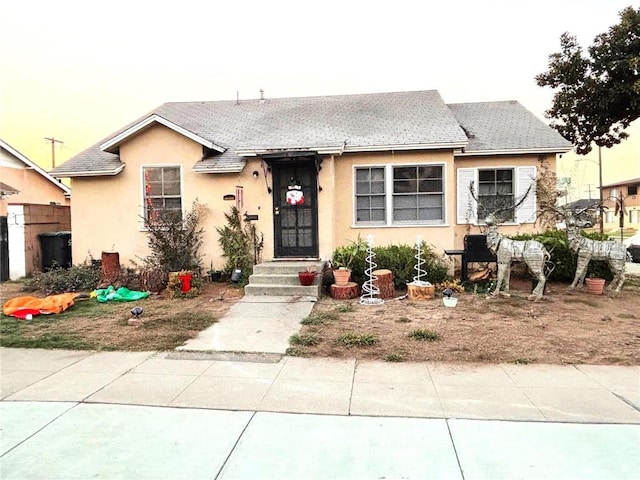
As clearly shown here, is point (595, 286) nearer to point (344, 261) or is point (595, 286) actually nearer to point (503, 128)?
point (503, 128)

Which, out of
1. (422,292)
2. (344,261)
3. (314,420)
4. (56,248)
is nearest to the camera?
(314,420)

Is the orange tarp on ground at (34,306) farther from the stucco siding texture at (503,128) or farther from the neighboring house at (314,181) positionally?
the stucco siding texture at (503,128)


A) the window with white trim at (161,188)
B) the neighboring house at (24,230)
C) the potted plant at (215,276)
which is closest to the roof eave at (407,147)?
the potted plant at (215,276)

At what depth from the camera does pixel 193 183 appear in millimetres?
11344

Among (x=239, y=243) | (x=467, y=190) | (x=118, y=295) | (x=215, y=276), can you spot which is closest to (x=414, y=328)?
(x=239, y=243)

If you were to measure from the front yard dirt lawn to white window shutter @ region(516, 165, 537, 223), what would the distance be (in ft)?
9.40

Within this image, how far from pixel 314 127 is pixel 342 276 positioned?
5.08 meters

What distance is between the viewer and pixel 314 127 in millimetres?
12422

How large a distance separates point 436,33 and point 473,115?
2744 millimetres

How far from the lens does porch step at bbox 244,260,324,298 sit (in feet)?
30.3

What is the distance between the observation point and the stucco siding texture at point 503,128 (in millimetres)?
11289

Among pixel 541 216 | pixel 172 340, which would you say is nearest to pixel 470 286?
pixel 541 216

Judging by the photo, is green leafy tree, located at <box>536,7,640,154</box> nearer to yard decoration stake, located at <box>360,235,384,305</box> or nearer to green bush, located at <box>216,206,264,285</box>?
yard decoration stake, located at <box>360,235,384,305</box>

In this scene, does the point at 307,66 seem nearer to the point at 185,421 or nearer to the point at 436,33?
the point at 436,33
